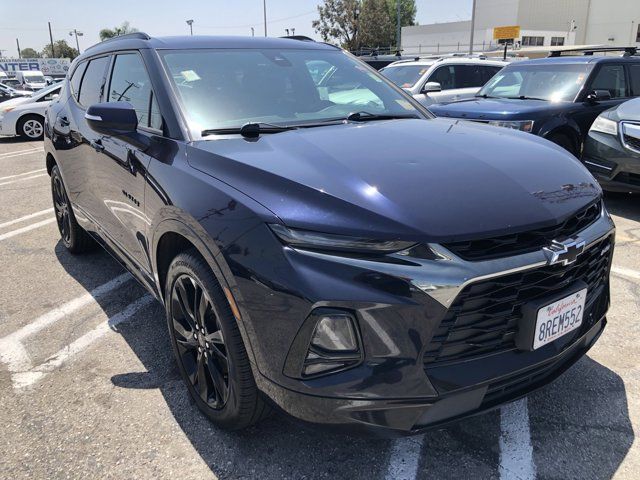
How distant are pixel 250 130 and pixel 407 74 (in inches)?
328

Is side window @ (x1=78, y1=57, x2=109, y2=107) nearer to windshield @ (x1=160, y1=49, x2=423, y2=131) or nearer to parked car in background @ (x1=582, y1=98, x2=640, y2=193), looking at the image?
windshield @ (x1=160, y1=49, x2=423, y2=131)

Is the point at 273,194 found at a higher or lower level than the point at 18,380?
higher

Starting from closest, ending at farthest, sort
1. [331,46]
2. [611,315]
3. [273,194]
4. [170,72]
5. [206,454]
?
1. [273,194]
2. [206,454]
3. [170,72]
4. [611,315]
5. [331,46]

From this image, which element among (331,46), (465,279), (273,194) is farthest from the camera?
(331,46)

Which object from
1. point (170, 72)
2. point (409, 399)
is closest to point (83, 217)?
point (170, 72)

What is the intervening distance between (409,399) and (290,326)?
46cm

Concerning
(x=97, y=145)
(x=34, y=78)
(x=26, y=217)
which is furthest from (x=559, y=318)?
(x=34, y=78)

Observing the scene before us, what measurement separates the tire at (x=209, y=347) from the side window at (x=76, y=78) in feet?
8.29

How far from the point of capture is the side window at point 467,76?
1026 cm

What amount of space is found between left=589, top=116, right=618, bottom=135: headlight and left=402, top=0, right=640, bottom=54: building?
50354 millimetres

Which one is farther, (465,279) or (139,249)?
(139,249)

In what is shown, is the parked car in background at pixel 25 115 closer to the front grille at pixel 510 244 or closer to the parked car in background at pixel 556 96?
the parked car in background at pixel 556 96

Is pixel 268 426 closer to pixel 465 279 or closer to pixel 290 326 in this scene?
pixel 290 326

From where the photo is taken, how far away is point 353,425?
1786 millimetres
